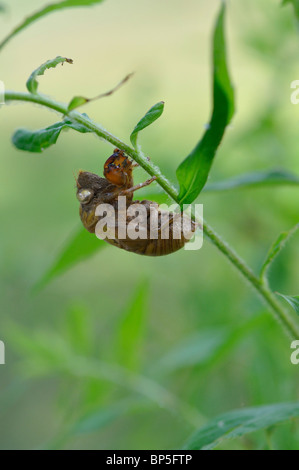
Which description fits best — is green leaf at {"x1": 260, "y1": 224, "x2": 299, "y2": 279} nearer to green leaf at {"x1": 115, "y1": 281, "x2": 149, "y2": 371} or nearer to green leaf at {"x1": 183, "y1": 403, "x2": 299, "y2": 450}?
green leaf at {"x1": 183, "y1": 403, "x2": 299, "y2": 450}

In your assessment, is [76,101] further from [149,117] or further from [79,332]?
[79,332]

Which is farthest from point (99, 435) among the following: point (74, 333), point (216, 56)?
point (216, 56)

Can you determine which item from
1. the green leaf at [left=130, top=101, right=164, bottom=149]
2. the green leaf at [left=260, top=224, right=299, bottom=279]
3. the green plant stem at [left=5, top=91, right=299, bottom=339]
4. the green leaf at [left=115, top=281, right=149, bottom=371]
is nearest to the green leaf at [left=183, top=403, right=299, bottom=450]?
the green plant stem at [left=5, top=91, right=299, bottom=339]

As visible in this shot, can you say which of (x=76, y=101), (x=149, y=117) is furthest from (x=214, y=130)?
(x=76, y=101)

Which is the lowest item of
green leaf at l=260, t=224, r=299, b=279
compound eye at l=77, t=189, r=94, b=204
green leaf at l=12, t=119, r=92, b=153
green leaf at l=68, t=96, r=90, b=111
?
green leaf at l=260, t=224, r=299, b=279

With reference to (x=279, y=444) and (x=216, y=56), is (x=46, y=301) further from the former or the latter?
(x=216, y=56)

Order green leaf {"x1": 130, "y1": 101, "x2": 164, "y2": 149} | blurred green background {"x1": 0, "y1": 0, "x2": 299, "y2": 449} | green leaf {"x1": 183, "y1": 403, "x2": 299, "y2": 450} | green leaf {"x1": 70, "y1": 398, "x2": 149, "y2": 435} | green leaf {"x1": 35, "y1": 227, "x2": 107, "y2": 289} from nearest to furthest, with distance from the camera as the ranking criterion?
green leaf {"x1": 130, "y1": 101, "x2": 164, "y2": 149} → green leaf {"x1": 183, "y1": 403, "x2": 299, "y2": 450} → green leaf {"x1": 35, "y1": 227, "x2": 107, "y2": 289} → green leaf {"x1": 70, "y1": 398, "x2": 149, "y2": 435} → blurred green background {"x1": 0, "y1": 0, "x2": 299, "y2": 449}

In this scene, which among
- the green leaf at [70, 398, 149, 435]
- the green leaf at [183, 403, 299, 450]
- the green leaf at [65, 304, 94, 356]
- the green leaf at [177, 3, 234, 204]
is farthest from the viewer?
the green leaf at [65, 304, 94, 356]
